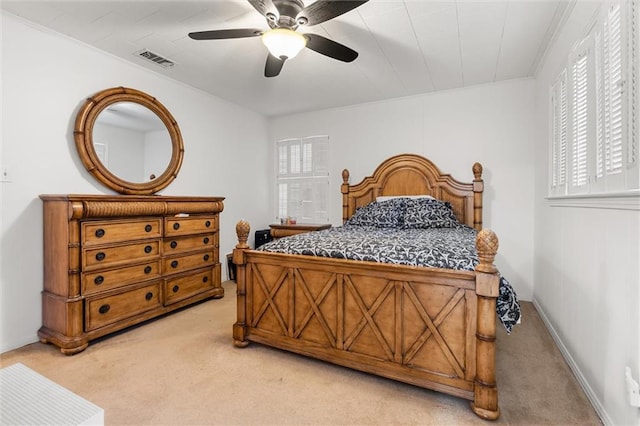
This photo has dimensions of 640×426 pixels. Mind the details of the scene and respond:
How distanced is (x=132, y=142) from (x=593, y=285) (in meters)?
3.87

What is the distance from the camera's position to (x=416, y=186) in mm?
3865

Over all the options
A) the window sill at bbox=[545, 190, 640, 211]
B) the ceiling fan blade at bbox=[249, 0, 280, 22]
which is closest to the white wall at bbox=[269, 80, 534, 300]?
the window sill at bbox=[545, 190, 640, 211]

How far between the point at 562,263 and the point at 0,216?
4214mm

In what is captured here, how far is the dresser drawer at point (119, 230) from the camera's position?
236 centimetres

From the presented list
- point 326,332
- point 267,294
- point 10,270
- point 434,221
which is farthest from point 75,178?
point 434,221

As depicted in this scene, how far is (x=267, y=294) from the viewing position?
7.42 ft

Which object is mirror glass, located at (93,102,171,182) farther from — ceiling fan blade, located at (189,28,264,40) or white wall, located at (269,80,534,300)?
white wall, located at (269,80,534,300)

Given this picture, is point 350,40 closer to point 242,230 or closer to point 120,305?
point 242,230

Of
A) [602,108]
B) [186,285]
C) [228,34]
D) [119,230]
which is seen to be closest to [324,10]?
[228,34]

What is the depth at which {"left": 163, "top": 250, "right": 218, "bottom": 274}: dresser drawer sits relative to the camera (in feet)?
9.83

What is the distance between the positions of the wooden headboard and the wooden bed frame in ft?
6.89

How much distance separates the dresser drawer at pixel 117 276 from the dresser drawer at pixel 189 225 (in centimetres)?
32

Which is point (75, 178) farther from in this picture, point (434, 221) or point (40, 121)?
point (434, 221)

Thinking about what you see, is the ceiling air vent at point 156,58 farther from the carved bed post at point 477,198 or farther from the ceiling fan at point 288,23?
the carved bed post at point 477,198
